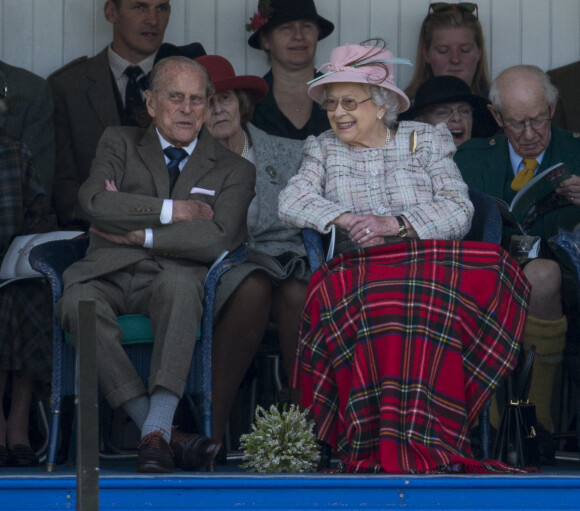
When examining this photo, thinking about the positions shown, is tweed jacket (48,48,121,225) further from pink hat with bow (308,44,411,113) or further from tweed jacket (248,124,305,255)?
pink hat with bow (308,44,411,113)

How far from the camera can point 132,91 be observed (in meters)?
5.45

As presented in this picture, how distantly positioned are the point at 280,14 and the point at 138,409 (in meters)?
2.32

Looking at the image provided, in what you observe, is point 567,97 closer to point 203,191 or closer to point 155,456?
point 203,191

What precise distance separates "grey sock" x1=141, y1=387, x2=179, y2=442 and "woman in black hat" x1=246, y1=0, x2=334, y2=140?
1885mm

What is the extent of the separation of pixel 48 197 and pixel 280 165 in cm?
96

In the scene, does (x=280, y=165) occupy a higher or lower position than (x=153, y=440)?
higher

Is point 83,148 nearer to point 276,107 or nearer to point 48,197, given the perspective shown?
point 48,197

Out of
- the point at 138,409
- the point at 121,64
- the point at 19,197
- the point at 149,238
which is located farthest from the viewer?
the point at 121,64

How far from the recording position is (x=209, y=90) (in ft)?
14.3

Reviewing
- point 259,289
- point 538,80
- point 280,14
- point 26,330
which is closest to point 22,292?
point 26,330

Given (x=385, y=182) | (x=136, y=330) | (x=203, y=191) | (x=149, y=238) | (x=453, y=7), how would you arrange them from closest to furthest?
(x=136, y=330), (x=149, y=238), (x=203, y=191), (x=385, y=182), (x=453, y=7)

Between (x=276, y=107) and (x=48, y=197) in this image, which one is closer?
(x=48, y=197)

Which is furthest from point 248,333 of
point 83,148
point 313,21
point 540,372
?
point 313,21

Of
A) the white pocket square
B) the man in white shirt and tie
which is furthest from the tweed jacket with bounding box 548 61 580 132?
the white pocket square
